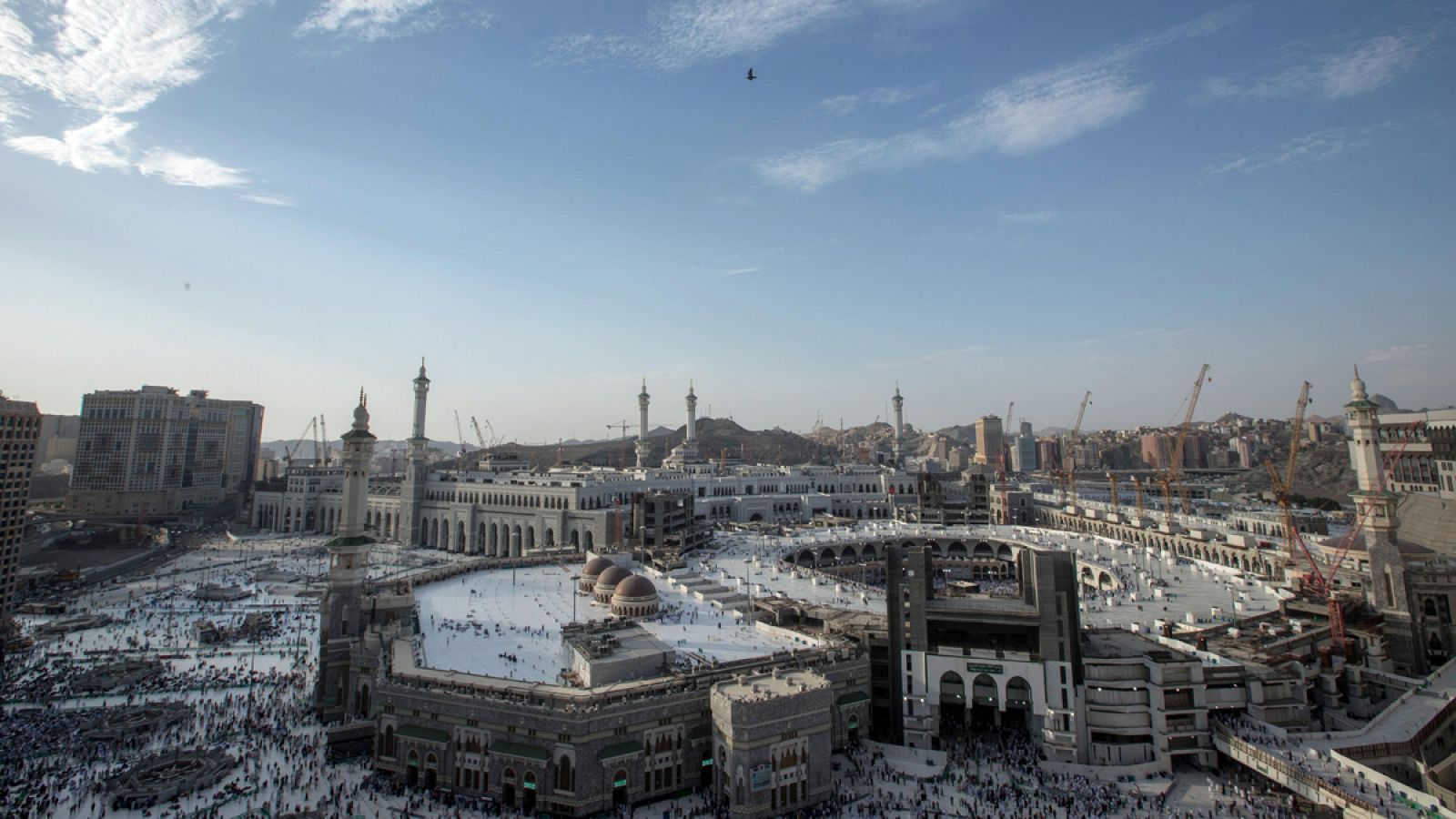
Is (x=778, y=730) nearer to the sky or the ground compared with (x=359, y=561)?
nearer to the ground

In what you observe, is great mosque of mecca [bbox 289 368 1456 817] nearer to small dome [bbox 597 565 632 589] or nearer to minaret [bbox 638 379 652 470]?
small dome [bbox 597 565 632 589]

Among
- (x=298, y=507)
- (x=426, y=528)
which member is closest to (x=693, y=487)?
(x=426, y=528)

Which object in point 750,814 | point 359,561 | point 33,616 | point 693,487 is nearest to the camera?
point 750,814

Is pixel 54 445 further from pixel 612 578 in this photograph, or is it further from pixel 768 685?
pixel 768 685

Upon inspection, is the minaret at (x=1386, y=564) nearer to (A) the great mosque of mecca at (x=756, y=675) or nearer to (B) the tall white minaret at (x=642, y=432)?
(A) the great mosque of mecca at (x=756, y=675)

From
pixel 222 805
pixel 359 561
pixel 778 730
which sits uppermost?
pixel 359 561

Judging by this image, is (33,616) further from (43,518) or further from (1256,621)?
(1256,621)

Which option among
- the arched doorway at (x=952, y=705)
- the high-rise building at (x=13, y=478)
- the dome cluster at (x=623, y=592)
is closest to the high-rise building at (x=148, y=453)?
the high-rise building at (x=13, y=478)
